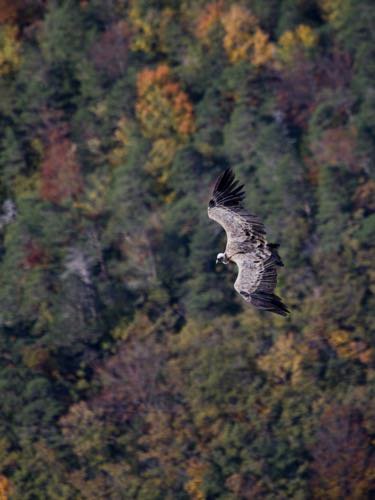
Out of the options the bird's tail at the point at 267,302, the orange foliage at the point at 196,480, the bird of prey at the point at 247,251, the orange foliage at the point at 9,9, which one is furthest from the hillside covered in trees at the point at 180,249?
the bird's tail at the point at 267,302

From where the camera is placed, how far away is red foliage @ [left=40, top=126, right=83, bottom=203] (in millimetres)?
78062

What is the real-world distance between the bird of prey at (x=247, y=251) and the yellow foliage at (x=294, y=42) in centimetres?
6277

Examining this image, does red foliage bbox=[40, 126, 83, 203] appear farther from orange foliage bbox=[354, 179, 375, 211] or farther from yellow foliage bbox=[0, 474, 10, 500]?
yellow foliage bbox=[0, 474, 10, 500]

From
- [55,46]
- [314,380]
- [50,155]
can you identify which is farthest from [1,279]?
[55,46]

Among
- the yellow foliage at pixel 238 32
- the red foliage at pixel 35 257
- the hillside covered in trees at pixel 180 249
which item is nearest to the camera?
the hillside covered in trees at pixel 180 249

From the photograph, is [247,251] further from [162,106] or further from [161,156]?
[162,106]

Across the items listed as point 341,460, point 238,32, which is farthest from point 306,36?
point 341,460

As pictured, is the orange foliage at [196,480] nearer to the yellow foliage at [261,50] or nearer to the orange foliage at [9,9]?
the yellow foliage at [261,50]

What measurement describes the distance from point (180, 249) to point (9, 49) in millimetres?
28639

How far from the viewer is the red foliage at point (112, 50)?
8600cm

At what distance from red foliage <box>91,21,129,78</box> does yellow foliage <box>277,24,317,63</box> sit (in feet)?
34.0

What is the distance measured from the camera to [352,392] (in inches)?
2173

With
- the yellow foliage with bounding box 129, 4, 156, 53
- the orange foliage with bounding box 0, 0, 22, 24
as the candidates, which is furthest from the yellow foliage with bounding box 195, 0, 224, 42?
Result: the orange foliage with bounding box 0, 0, 22, 24

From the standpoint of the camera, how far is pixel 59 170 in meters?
79.9
